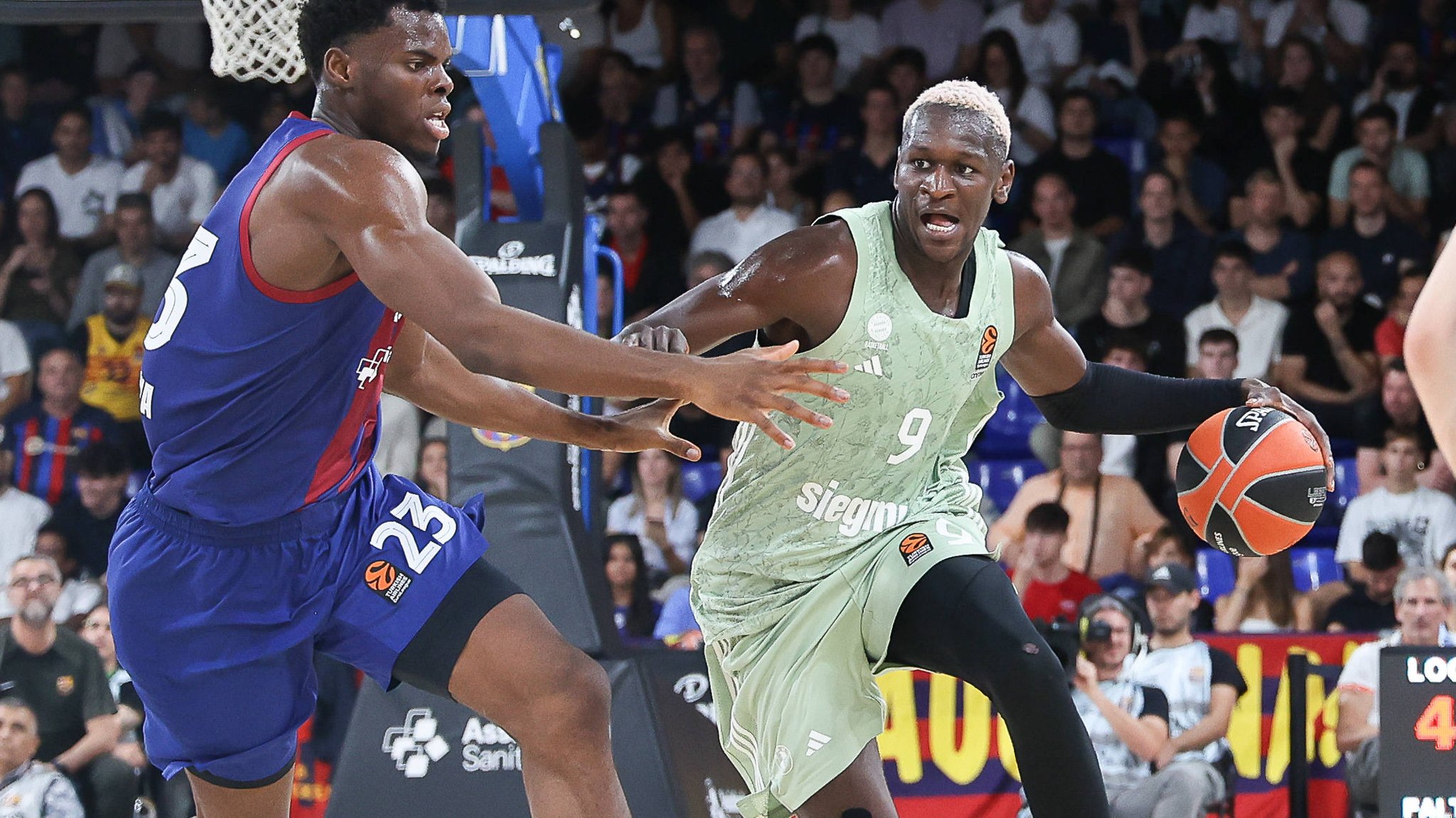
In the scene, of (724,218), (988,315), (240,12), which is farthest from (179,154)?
(988,315)

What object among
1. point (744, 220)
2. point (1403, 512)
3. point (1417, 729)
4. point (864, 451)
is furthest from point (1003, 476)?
point (864, 451)

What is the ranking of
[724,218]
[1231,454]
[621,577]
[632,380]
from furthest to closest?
[724,218] → [621,577] → [1231,454] → [632,380]

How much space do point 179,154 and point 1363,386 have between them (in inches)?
268

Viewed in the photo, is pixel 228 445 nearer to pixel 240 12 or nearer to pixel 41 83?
pixel 240 12

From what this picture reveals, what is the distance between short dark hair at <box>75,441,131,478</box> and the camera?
8344mm

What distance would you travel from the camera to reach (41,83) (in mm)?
10758

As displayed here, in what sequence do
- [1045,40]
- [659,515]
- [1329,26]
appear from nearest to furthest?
[659,515] → [1329,26] → [1045,40]

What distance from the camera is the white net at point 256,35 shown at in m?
4.13

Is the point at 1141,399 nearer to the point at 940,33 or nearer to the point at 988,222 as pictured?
the point at 988,222

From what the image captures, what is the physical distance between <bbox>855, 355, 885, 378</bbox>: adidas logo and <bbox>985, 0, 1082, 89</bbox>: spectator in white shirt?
642cm

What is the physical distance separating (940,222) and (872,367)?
0.35 metres

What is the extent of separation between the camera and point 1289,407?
4.03m

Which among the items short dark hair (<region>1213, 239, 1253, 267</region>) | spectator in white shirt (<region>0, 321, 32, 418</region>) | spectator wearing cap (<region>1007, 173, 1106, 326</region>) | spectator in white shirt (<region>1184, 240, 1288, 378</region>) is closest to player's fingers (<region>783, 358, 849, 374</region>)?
spectator in white shirt (<region>1184, 240, 1288, 378</region>)

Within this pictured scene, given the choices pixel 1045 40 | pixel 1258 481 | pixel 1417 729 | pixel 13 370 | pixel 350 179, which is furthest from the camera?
pixel 1045 40
